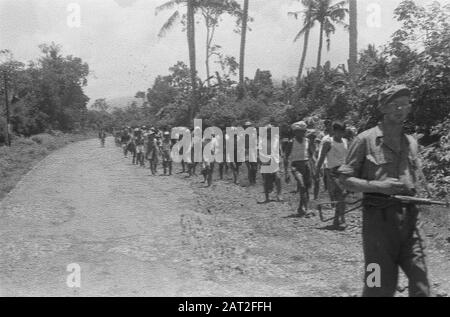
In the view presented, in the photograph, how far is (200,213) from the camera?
35.6ft

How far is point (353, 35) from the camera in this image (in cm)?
1970

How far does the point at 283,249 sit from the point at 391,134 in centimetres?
401

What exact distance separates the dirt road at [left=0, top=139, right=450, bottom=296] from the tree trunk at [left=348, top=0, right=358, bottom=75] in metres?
8.71

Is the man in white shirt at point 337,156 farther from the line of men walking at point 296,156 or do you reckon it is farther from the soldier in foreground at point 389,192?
the soldier in foreground at point 389,192

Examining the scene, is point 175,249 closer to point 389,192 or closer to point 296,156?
point 296,156

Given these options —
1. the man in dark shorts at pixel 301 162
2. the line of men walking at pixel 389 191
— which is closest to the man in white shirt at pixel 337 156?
the man in dark shorts at pixel 301 162

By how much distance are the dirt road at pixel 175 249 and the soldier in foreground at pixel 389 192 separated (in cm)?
180

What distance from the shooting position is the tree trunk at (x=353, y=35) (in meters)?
19.5

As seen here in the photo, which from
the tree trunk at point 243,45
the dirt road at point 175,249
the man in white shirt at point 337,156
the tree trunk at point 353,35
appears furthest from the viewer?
the tree trunk at point 243,45

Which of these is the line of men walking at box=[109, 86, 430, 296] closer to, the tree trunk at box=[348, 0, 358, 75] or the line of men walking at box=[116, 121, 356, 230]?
the line of men walking at box=[116, 121, 356, 230]

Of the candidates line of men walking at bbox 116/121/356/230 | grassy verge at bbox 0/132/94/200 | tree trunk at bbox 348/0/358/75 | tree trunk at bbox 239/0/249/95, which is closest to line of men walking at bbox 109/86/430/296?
line of men walking at bbox 116/121/356/230

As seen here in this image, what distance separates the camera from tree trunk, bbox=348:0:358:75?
19.5 m

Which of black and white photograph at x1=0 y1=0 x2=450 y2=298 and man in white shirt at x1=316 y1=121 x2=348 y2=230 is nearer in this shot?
black and white photograph at x1=0 y1=0 x2=450 y2=298

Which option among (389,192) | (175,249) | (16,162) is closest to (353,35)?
(175,249)
